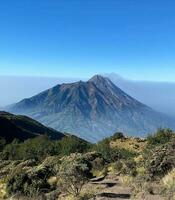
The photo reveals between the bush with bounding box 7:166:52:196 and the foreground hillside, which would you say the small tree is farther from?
the bush with bounding box 7:166:52:196

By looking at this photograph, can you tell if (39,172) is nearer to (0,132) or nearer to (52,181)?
(52,181)

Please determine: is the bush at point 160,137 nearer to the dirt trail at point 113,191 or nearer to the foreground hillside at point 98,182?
the foreground hillside at point 98,182

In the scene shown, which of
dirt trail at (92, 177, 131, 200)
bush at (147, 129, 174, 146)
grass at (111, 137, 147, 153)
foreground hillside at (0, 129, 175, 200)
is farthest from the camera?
grass at (111, 137, 147, 153)

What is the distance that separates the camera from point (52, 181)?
4084 cm

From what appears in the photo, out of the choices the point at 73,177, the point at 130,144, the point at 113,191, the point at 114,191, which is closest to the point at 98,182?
the point at 113,191

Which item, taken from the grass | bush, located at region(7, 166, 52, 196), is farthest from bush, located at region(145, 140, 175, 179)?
the grass


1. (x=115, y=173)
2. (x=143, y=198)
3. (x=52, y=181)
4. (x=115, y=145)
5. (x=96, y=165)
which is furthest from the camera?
(x=115, y=145)

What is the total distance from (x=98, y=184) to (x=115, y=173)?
7.97m

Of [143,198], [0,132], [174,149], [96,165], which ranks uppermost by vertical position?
[174,149]

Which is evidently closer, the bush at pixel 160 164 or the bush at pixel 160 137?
the bush at pixel 160 164

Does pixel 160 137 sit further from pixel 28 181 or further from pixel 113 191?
pixel 28 181

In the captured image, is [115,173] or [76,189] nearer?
[76,189]

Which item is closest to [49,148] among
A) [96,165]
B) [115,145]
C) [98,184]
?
[115,145]

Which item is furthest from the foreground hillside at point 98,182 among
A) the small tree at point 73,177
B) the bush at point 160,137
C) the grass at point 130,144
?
the grass at point 130,144
